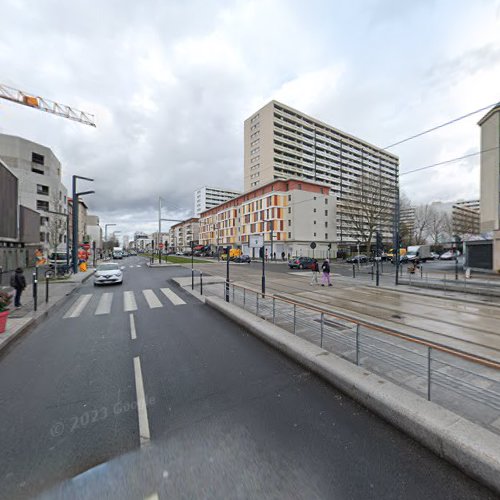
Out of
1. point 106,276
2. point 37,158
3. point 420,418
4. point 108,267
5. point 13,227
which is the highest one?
point 37,158

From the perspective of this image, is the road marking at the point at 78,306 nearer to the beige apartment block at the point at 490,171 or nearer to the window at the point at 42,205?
the beige apartment block at the point at 490,171

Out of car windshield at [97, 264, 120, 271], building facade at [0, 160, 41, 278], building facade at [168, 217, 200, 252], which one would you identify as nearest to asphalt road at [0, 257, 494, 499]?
car windshield at [97, 264, 120, 271]

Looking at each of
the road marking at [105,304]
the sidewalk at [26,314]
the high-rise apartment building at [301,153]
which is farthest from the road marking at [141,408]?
the high-rise apartment building at [301,153]

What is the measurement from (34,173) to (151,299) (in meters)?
47.3

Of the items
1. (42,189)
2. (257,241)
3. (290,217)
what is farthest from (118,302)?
(42,189)

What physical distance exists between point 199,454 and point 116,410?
1.49 metres

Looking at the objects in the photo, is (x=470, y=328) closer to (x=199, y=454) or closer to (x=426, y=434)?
(x=426, y=434)

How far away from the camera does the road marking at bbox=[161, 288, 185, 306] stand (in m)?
10.1

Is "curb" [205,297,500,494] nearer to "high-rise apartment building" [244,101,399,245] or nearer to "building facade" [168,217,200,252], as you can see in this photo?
"high-rise apartment building" [244,101,399,245]

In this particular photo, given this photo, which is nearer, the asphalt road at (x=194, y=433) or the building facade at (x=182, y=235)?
the asphalt road at (x=194, y=433)

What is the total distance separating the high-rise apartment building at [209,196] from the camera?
369 ft

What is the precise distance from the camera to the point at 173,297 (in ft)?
36.8

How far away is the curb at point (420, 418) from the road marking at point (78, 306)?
26.3 feet

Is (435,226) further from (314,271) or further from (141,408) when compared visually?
(141,408)
